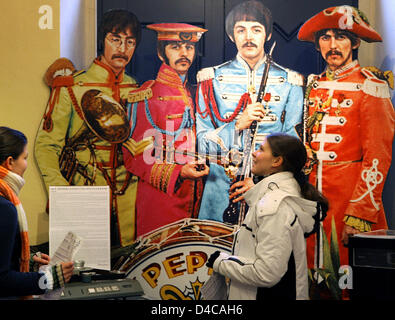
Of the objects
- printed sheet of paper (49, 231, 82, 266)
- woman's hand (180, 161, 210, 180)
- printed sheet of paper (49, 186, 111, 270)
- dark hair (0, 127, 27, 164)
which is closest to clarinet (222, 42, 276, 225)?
woman's hand (180, 161, 210, 180)

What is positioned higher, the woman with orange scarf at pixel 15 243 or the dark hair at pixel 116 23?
the dark hair at pixel 116 23

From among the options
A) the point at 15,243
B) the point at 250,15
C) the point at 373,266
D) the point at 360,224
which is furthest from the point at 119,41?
the point at 373,266

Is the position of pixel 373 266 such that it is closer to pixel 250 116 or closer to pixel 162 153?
pixel 250 116

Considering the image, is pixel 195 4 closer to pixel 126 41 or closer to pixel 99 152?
pixel 126 41

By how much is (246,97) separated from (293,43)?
519 millimetres

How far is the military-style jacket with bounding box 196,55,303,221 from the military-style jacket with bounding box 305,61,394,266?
0.45ft

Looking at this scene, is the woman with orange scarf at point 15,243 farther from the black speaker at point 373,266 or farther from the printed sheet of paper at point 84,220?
the black speaker at point 373,266

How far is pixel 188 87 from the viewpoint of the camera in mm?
3666

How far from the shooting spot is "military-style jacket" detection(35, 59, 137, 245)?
11.9ft

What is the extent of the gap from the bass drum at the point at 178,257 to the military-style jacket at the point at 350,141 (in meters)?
0.68

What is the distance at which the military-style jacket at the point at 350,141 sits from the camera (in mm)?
3477

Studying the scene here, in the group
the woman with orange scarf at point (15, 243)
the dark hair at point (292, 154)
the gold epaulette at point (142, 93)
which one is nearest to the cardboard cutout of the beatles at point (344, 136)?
the gold epaulette at point (142, 93)

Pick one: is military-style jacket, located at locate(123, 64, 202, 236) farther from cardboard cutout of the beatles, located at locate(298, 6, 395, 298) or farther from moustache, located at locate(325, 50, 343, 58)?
A: moustache, located at locate(325, 50, 343, 58)

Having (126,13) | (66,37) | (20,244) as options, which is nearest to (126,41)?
(126,13)
